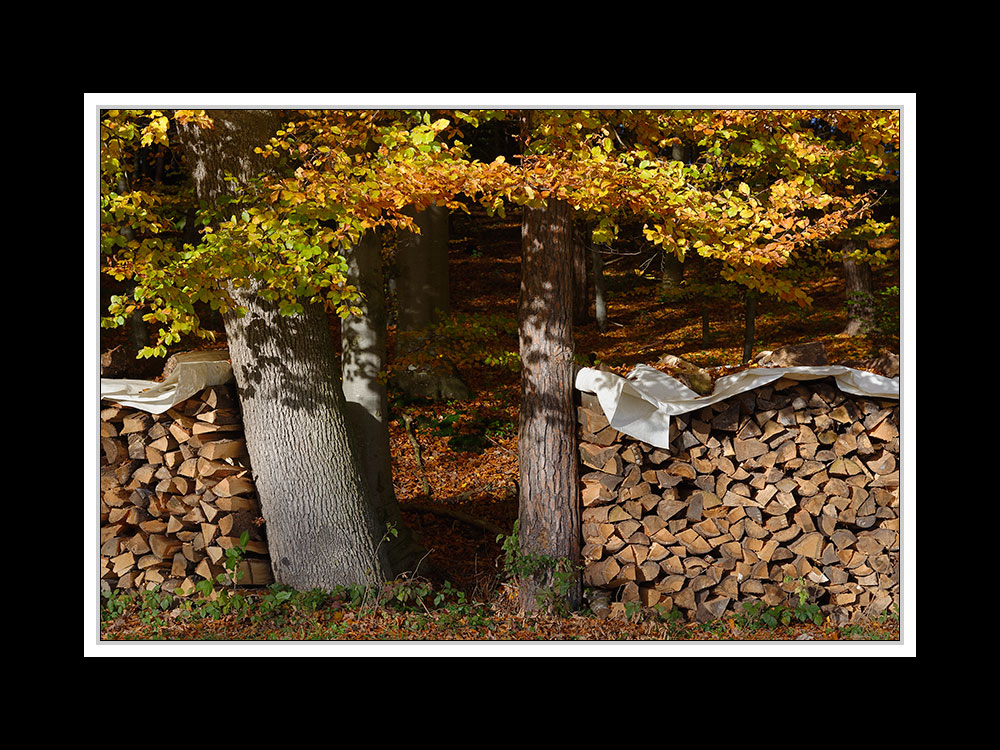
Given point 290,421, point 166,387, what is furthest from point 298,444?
point 166,387

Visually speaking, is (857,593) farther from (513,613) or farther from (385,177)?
(385,177)

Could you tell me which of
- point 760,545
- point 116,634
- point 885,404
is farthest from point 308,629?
point 885,404

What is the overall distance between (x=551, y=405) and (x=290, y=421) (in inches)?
61.1

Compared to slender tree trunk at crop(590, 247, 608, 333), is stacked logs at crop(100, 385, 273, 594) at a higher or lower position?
lower

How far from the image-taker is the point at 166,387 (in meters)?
4.96

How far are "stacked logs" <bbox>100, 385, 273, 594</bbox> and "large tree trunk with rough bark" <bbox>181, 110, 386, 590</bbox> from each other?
6.7 inches

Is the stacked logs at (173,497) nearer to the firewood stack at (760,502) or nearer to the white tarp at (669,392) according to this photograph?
the firewood stack at (760,502)

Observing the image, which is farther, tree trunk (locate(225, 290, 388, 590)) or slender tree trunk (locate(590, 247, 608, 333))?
slender tree trunk (locate(590, 247, 608, 333))

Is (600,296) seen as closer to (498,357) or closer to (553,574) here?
(498,357)

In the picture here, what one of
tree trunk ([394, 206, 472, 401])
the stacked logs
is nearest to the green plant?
the stacked logs

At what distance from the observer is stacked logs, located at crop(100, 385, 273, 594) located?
199 inches

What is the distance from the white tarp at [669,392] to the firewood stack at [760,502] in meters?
0.10

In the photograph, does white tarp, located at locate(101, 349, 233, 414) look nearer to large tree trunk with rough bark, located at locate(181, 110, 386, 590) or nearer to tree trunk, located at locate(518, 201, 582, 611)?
large tree trunk with rough bark, located at locate(181, 110, 386, 590)
